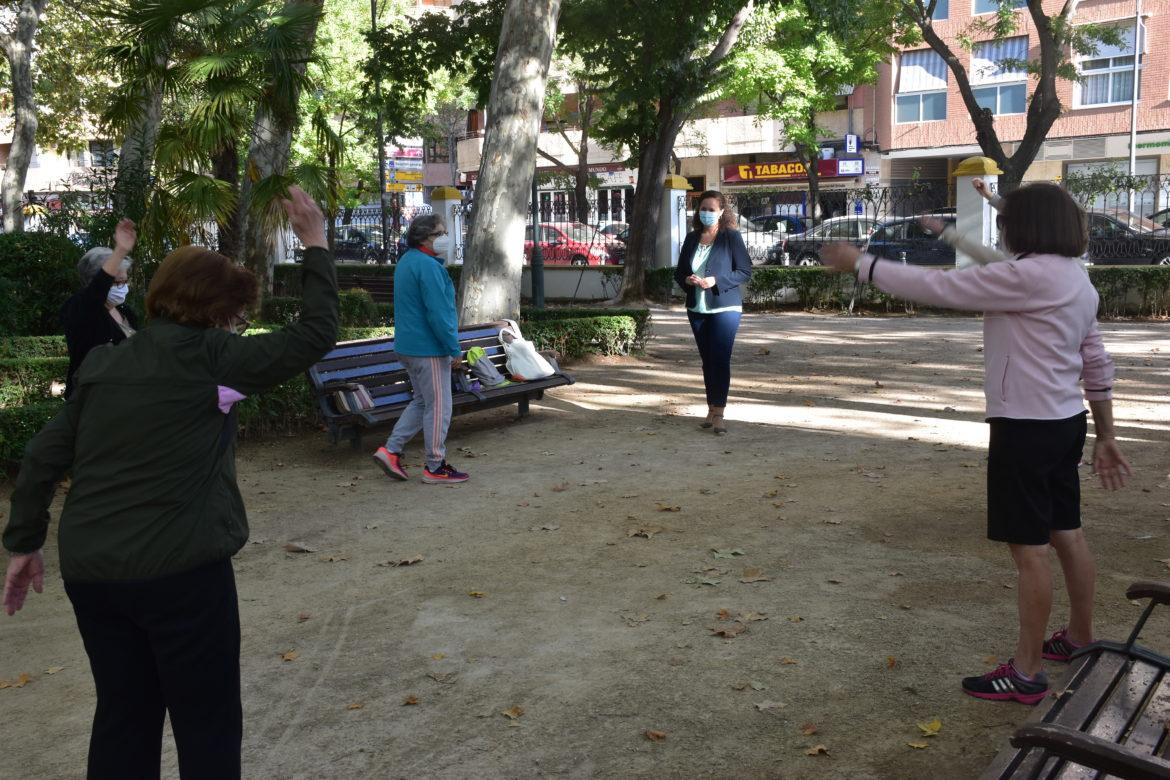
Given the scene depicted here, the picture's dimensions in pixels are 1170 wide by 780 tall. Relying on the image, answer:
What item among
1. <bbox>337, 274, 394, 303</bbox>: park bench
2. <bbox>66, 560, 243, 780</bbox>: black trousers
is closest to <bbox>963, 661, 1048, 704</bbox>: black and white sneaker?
<bbox>66, 560, 243, 780</bbox>: black trousers

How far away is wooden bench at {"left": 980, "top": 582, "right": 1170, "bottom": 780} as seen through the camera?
89.3 inches

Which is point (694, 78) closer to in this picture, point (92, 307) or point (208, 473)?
point (92, 307)

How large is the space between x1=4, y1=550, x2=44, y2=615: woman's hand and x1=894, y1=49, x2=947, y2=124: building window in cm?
4307

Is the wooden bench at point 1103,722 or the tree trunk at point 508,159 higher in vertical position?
the tree trunk at point 508,159

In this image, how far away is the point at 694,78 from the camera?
19969 mm

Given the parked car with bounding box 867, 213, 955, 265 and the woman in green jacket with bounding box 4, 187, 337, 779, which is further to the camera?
the parked car with bounding box 867, 213, 955, 265

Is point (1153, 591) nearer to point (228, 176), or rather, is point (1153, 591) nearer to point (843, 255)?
point (843, 255)

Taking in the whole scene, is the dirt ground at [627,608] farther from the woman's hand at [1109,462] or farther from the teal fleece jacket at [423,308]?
the teal fleece jacket at [423,308]

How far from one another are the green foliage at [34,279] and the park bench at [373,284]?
27.2 ft

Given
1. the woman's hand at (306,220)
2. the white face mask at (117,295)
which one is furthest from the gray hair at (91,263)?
the woman's hand at (306,220)

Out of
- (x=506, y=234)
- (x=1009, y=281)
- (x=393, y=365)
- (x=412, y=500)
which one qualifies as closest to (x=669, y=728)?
(x=1009, y=281)

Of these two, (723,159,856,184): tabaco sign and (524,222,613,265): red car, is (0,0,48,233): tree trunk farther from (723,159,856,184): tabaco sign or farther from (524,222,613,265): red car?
(723,159,856,184): tabaco sign

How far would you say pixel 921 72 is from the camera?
42.5 metres

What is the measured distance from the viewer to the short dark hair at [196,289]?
280cm
